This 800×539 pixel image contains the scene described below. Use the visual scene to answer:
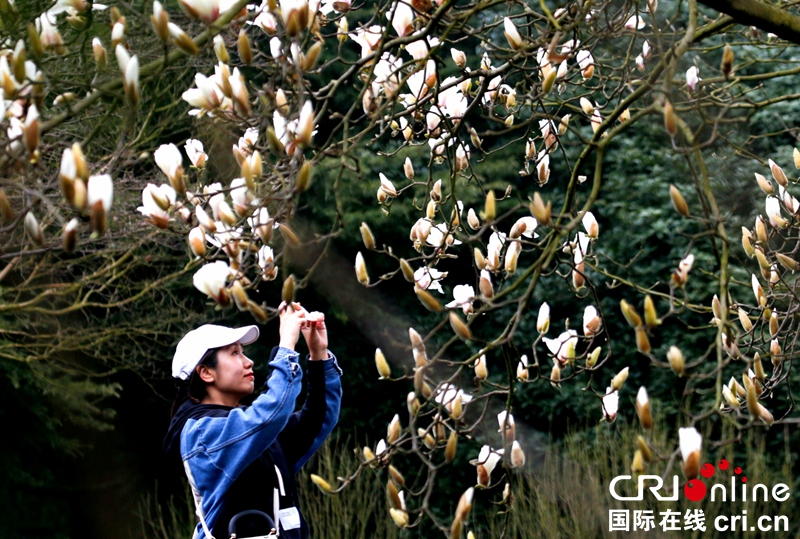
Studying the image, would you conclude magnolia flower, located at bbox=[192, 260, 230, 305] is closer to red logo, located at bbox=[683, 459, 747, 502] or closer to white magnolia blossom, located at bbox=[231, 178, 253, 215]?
white magnolia blossom, located at bbox=[231, 178, 253, 215]

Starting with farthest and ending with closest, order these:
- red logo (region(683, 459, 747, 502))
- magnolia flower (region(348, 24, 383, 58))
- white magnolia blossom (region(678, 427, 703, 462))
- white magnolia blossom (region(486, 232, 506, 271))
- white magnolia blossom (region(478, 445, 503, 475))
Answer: red logo (region(683, 459, 747, 502)) → white magnolia blossom (region(486, 232, 506, 271)) → magnolia flower (region(348, 24, 383, 58)) → white magnolia blossom (region(478, 445, 503, 475)) → white magnolia blossom (region(678, 427, 703, 462))

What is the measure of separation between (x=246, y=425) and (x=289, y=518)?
0.76 feet

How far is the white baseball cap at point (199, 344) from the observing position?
1959mm

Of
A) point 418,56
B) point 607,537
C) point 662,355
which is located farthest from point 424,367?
point 662,355

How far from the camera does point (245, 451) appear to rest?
175 centimetres

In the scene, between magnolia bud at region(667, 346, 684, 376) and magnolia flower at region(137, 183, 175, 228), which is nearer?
magnolia bud at region(667, 346, 684, 376)

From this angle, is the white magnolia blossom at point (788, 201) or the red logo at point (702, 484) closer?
the white magnolia blossom at point (788, 201)

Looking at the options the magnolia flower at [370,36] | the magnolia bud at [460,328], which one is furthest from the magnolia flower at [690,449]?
the magnolia flower at [370,36]

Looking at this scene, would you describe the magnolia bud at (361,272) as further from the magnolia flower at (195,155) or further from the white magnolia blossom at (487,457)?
the magnolia flower at (195,155)

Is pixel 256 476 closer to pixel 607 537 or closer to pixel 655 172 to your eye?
pixel 607 537

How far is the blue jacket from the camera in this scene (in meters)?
1.75

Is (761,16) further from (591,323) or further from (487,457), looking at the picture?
(487,457)

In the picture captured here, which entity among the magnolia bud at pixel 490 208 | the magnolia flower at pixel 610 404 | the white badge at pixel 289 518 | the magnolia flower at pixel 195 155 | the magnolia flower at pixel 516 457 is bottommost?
the white badge at pixel 289 518

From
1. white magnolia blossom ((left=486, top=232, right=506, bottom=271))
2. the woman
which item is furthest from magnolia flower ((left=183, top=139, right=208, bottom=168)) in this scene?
white magnolia blossom ((left=486, top=232, right=506, bottom=271))
